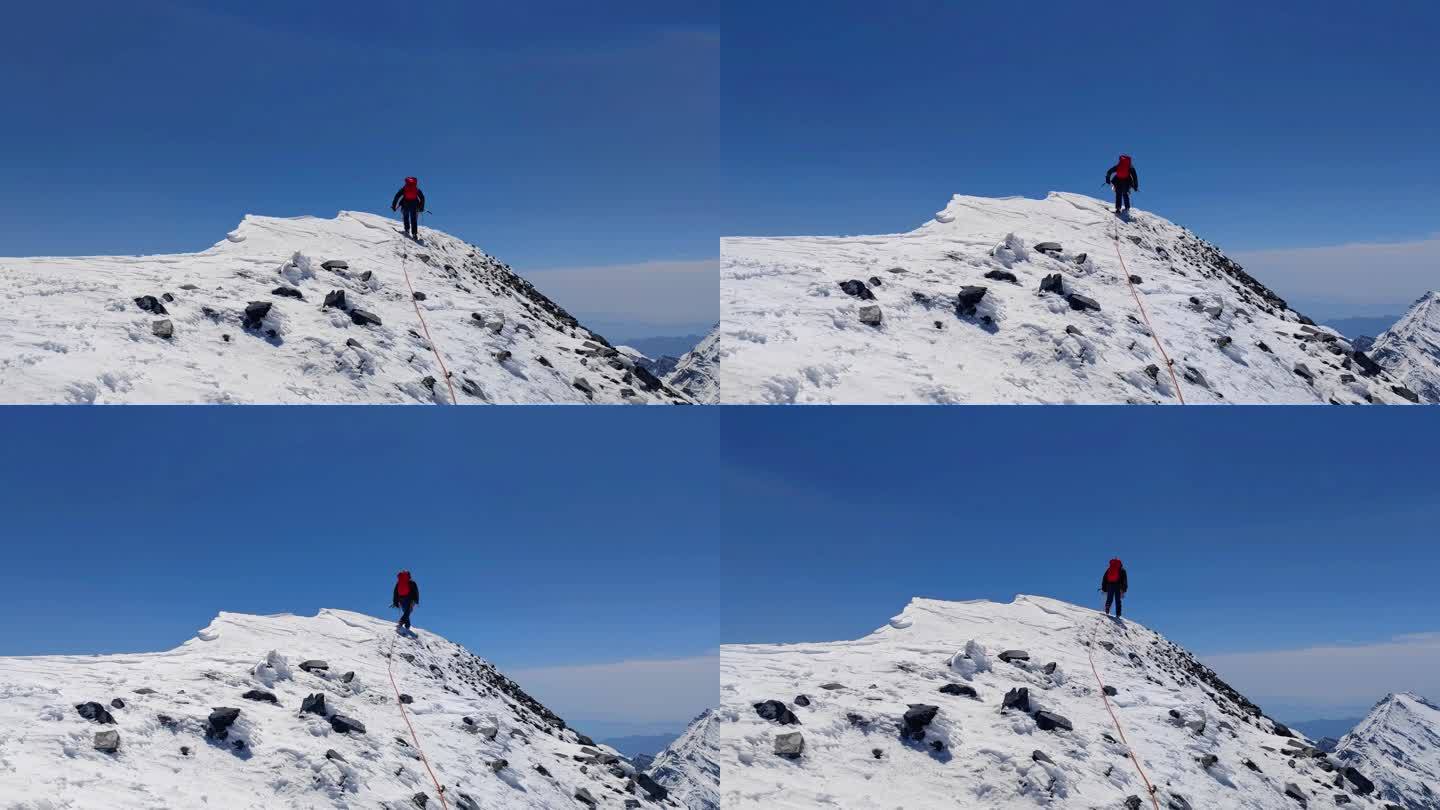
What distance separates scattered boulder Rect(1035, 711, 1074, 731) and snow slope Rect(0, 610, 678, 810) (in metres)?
12.5

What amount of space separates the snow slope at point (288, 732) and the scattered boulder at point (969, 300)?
17768mm

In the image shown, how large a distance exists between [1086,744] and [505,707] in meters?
16.9

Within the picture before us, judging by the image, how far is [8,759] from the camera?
1653 centimetres

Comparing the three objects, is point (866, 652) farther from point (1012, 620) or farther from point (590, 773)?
point (590, 773)

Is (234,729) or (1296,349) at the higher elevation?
(1296,349)

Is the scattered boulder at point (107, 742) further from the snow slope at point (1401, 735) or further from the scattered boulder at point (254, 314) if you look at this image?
the snow slope at point (1401, 735)

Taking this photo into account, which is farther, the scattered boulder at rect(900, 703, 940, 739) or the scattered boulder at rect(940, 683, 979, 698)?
the scattered boulder at rect(940, 683, 979, 698)

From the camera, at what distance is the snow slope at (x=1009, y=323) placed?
87.2ft

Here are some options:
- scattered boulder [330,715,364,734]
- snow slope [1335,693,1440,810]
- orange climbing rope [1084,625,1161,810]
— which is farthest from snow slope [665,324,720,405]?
snow slope [1335,693,1440,810]

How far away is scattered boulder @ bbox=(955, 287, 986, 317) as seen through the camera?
30.6 metres

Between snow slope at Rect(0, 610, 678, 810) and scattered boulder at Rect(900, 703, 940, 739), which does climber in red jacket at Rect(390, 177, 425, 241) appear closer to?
snow slope at Rect(0, 610, 678, 810)

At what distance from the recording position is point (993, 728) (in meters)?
22.2

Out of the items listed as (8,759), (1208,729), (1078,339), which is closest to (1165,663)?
(1208,729)

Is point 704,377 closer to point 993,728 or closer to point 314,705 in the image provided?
point 993,728
